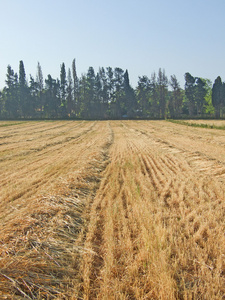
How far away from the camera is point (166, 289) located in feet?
7.37

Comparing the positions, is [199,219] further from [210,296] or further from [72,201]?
[72,201]

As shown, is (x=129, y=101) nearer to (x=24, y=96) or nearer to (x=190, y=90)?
(x=190, y=90)

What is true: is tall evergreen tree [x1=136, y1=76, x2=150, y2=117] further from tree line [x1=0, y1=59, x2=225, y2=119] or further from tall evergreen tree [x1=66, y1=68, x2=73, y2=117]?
tall evergreen tree [x1=66, y1=68, x2=73, y2=117]

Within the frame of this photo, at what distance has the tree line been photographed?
212ft

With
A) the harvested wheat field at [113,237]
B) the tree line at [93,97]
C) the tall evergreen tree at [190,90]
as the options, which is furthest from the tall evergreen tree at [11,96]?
the harvested wheat field at [113,237]

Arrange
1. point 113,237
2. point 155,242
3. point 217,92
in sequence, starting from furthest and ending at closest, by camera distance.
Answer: point 217,92 < point 113,237 < point 155,242

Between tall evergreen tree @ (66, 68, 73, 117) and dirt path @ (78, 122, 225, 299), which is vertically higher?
tall evergreen tree @ (66, 68, 73, 117)

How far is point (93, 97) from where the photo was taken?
70.1 m

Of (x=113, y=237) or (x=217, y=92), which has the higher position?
(x=217, y=92)

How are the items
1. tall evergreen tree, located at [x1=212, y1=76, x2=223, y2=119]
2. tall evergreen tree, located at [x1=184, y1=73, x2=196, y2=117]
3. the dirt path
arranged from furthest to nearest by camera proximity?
tall evergreen tree, located at [x1=184, y1=73, x2=196, y2=117] < tall evergreen tree, located at [x1=212, y1=76, x2=223, y2=119] < the dirt path

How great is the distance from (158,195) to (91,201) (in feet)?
5.00

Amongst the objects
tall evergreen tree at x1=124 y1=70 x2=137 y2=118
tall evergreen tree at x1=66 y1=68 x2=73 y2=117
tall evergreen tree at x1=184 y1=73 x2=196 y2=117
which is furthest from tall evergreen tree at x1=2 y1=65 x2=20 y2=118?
tall evergreen tree at x1=184 y1=73 x2=196 y2=117

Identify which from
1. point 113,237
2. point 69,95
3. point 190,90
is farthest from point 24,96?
point 113,237

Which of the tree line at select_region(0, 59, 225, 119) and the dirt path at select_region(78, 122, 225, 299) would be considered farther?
the tree line at select_region(0, 59, 225, 119)
